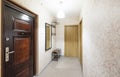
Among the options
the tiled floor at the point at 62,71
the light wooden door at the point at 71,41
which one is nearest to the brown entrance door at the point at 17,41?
the tiled floor at the point at 62,71

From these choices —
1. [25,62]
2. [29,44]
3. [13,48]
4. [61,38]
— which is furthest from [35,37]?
[61,38]

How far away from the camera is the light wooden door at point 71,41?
21.5ft

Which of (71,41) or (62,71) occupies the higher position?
(71,41)

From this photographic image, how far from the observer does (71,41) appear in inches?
262

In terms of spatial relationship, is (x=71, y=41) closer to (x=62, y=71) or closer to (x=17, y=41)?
(x=62, y=71)

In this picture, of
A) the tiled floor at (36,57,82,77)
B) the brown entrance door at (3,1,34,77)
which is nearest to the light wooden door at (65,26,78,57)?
the tiled floor at (36,57,82,77)

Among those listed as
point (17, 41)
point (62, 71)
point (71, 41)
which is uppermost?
point (17, 41)

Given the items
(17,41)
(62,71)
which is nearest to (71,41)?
(62,71)

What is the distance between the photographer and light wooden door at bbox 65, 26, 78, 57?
21.5 ft

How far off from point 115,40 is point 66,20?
19.3ft

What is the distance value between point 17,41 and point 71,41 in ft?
15.0

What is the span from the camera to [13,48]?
226cm

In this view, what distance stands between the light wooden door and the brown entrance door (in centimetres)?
368

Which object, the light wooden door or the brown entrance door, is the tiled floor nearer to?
the brown entrance door
